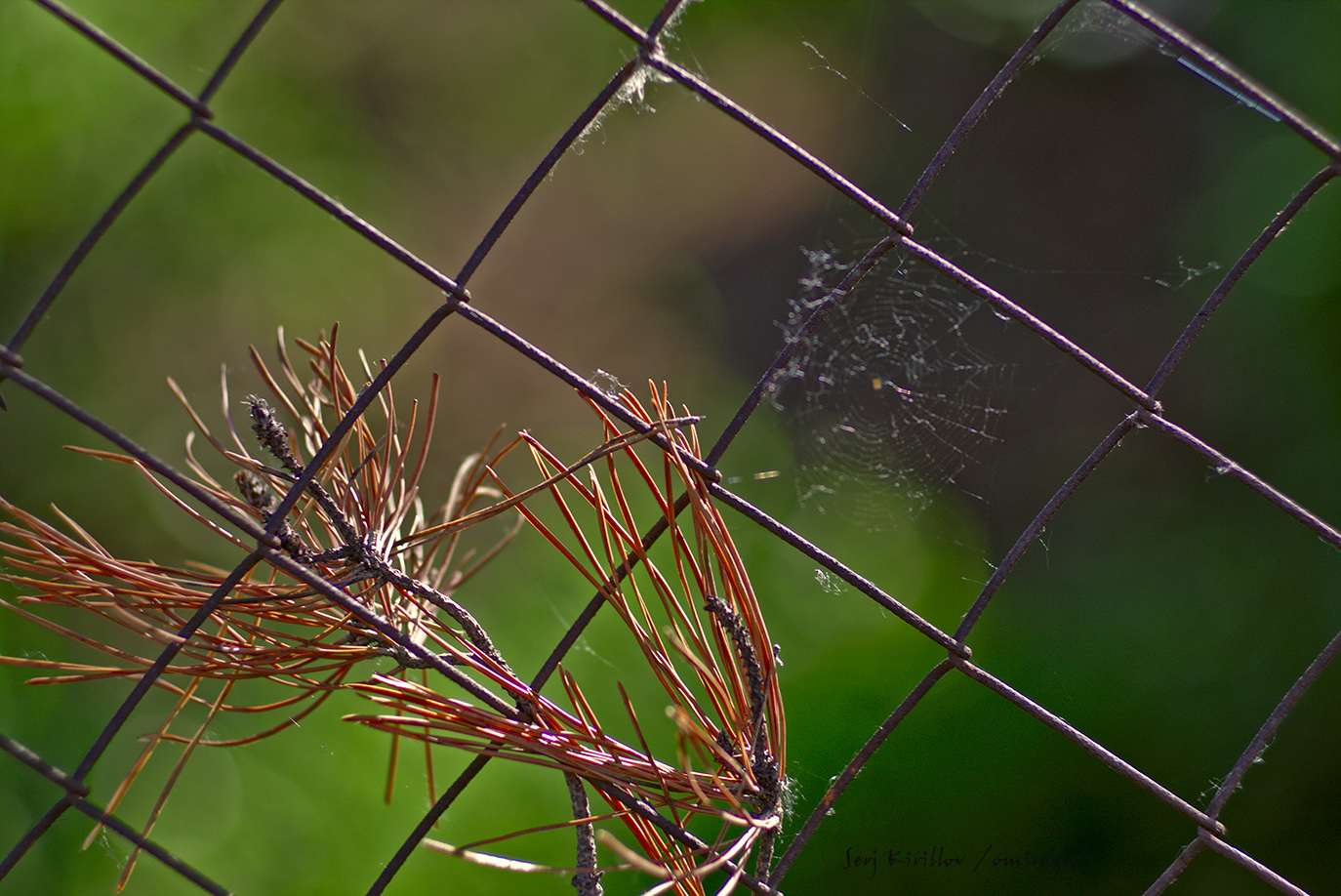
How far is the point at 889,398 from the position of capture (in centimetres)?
168

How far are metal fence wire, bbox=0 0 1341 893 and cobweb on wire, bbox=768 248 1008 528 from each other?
1 cm

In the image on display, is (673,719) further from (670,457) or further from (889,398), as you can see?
(889,398)

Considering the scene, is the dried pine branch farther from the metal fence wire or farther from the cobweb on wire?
the cobweb on wire

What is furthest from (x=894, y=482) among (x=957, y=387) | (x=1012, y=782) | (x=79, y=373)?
(x=79, y=373)

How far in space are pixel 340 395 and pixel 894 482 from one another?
1295 millimetres

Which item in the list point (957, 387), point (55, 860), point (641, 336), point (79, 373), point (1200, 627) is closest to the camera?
point (55, 860)

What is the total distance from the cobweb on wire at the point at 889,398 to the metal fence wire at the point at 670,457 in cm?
1

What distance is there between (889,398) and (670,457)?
4.82ft

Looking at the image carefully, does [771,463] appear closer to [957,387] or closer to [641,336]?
[957,387]

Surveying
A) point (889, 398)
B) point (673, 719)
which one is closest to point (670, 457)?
point (673, 719)

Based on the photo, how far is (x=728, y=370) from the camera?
1835 mm

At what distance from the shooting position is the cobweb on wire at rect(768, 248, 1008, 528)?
1.53m

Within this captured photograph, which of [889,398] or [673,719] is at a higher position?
[889,398]

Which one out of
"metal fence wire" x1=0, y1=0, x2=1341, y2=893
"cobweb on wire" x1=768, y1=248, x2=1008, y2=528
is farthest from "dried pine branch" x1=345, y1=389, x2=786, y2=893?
"cobweb on wire" x1=768, y1=248, x2=1008, y2=528
